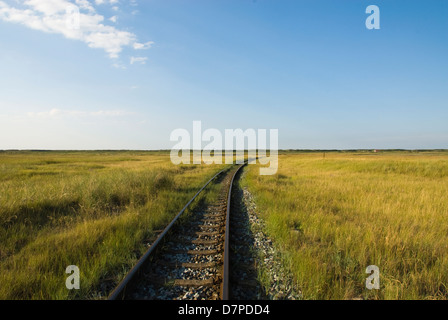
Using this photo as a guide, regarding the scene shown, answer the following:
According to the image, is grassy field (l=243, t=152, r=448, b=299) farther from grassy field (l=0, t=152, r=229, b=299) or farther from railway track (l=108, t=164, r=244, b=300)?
grassy field (l=0, t=152, r=229, b=299)

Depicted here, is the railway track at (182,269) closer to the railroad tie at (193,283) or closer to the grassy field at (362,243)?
the railroad tie at (193,283)

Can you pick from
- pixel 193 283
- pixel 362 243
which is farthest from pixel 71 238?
pixel 362 243

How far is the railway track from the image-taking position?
3.04 meters

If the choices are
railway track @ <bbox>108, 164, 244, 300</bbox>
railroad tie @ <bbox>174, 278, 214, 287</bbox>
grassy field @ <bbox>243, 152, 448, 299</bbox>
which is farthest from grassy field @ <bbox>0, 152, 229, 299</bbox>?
grassy field @ <bbox>243, 152, 448, 299</bbox>

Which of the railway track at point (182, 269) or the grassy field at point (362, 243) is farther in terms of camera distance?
the grassy field at point (362, 243)

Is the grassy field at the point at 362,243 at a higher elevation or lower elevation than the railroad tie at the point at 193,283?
higher

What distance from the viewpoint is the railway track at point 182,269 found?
3038mm

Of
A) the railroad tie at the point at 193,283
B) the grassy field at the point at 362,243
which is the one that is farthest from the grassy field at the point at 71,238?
the grassy field at the point at 362,243

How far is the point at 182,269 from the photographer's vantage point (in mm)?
3740

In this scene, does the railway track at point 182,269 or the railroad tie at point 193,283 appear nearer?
the railway track at point 182,269

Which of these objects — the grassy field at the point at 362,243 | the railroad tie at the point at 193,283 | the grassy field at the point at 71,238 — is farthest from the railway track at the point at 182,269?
the grassy field at the point at 362,243
